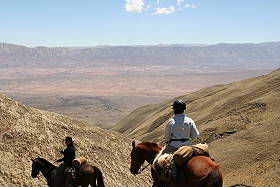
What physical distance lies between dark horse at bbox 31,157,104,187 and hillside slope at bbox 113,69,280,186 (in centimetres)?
1379

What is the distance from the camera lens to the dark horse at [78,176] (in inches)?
490

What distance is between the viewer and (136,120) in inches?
3150

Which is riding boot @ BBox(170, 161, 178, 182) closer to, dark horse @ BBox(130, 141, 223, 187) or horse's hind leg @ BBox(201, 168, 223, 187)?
dark horse @ BBox(130, 141, 223, 187)

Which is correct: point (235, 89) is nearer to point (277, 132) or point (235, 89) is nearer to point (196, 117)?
point (196, 117)

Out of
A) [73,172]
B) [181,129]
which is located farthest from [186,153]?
[73,172]

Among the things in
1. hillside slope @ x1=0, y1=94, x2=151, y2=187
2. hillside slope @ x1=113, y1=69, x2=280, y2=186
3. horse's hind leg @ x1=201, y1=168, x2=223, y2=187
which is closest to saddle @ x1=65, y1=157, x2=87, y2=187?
horse's hind leg @ x1=201, y1=168, x2=223, y2=187

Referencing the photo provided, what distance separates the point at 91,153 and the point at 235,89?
4049 centimetres

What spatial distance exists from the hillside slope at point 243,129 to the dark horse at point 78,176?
13.8m

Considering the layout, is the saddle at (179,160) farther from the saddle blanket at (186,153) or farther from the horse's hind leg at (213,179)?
the horse's hind leg at (213,179)

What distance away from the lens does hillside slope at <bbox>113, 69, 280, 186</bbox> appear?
2673 cm

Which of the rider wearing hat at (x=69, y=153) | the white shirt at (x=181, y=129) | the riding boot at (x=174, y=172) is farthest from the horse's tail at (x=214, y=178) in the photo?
the rider wearing hat at (x=69, y=153)

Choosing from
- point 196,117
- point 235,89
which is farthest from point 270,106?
point 235,89

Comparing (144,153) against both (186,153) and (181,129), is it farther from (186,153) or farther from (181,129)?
(186,153)

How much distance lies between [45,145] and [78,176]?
26.1 ft
